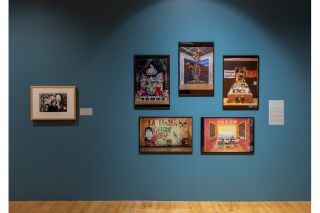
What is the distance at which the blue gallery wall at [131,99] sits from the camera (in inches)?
192

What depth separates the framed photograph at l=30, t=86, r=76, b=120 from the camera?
193 inches

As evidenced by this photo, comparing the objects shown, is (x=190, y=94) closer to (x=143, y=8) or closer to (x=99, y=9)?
(x=143, y=8)

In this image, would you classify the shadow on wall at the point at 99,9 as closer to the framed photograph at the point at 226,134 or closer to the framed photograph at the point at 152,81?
the framed photograph at the point at 152,81

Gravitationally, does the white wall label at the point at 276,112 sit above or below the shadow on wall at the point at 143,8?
below

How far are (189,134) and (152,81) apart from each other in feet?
3.07

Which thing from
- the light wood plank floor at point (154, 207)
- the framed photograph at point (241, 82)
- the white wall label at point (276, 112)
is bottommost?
the light wood plank floor at point (154, 207)

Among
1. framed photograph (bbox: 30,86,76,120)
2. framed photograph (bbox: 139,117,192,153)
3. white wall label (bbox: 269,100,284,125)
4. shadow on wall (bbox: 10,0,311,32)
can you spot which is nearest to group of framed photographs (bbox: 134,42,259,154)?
framed photograph (bbox: 139,117,192,153)

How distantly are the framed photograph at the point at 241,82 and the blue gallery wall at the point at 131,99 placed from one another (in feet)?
0.32

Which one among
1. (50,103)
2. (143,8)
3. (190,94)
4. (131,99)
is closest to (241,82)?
(190,94)

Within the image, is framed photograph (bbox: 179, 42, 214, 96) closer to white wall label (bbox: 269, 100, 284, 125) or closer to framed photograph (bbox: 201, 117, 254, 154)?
framed photograph (bbox: 201, 117, 254, 154)

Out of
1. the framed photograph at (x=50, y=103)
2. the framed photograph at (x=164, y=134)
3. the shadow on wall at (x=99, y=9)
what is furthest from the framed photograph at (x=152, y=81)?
the framed photograph at (x=50, y=103)

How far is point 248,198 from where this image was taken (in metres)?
4.87
